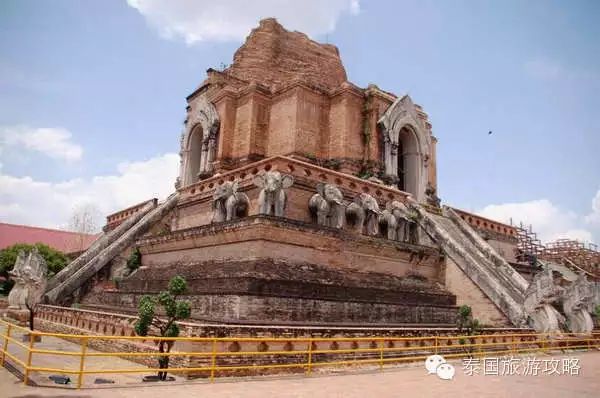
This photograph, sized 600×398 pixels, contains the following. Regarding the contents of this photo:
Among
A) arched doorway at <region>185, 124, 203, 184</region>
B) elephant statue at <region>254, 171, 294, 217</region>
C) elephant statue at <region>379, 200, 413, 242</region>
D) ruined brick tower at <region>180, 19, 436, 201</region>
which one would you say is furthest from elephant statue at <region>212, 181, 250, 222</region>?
arched doorway at <region>185, 124, 203, 184</region>

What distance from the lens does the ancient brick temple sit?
12.4m

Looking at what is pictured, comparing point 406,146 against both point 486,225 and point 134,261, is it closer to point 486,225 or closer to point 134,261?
point 486,225

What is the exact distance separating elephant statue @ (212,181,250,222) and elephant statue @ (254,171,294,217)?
1.60 metres

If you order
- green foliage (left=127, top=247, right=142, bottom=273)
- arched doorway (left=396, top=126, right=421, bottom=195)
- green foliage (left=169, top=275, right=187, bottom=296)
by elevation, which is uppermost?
arched doorway (left=396, top=126, right=421, bottom=195)

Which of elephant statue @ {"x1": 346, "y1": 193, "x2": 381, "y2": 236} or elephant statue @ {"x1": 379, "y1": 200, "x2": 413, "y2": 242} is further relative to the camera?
elephant statue @ {"x1": 379, "y1": 200, "x2": 413, "y2": 242}

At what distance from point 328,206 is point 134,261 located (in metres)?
6.98

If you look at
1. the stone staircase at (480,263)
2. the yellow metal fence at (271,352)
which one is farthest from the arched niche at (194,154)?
the yellow metal fence at (271,352)

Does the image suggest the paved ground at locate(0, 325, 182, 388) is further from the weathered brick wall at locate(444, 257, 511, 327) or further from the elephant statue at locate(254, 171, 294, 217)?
the weathered brick wall at locate(444, 257, 511, 327)

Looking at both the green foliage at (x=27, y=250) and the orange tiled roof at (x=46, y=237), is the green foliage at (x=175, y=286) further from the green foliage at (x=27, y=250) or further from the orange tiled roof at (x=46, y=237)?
the orange tiled roof at (x=46, y=237)

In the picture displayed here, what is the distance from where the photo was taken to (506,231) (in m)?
23.4

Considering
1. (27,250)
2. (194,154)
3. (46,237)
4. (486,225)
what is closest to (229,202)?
(194,154)

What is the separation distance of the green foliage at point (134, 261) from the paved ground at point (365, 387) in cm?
962

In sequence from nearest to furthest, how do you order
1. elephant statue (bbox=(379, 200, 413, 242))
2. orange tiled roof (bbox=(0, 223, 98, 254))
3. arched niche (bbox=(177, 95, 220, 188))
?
1. elephant statue (bbox=(379, 200, 413, 242))
2. arched niche (bbox=(177, 95, 220, 188))
3. orange tiled roof (bbox=(0, 223, 98, 254))

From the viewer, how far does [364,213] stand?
16.5 metres
